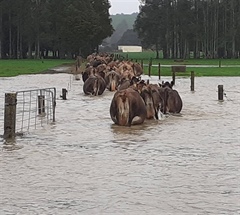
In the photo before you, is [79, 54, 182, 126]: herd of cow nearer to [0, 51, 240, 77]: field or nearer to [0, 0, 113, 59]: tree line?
[0, 51, 240, 77]: field

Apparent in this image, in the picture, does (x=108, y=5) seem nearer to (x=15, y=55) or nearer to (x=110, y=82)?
(x=15, y=55)

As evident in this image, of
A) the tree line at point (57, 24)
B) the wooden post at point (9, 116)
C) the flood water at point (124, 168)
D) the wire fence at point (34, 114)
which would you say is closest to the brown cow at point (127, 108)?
the flood water at point (124, 168)

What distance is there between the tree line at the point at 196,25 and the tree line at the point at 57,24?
33.1ft

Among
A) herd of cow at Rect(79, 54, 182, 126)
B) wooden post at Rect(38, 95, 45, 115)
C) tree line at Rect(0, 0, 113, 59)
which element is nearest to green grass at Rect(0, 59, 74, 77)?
tree line at Rect(0, 0, 113, 59)

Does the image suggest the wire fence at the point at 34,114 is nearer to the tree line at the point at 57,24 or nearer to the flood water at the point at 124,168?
the flood water at the point at 124,168

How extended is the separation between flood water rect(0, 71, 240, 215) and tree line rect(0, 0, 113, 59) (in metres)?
79.3

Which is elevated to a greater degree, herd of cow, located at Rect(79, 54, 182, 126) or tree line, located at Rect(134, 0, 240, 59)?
tree line, located at Rect(134, 0, 240, 59)

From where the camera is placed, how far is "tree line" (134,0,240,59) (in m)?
108

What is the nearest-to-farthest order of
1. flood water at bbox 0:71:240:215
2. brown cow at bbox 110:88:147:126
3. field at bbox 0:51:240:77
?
flood water at bbox 0:71:240:215
brown cow at bbox 110:88:147:126
field at bbox 0:51:240:77

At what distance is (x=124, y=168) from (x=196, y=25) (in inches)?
3883

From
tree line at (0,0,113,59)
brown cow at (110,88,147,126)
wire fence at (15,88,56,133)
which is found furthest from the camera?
tree line at (0,0,113,59)

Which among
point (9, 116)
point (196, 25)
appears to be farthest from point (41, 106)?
point (196, 25)

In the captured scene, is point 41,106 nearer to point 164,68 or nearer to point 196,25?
point 164,68

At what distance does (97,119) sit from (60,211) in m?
10.8
